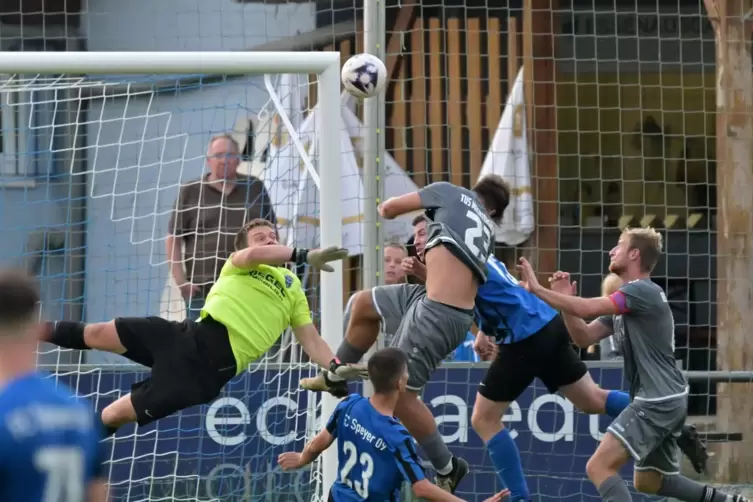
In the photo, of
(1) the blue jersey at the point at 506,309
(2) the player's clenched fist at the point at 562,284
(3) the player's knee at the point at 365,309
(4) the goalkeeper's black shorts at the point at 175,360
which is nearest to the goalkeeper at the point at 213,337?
(4) the goalkeeper's black shorts at the point at 175,360

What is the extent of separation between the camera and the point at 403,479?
627cm

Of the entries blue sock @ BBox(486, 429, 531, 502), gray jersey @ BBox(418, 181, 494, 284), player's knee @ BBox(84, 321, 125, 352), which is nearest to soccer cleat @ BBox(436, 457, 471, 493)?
blue sock @ BBox(486, 429, 531, 502)

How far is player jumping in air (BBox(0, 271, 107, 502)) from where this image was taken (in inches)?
142

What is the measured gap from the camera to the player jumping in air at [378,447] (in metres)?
6.22

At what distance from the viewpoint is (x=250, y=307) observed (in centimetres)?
745

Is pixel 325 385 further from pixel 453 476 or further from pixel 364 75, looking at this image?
pixel 364 75

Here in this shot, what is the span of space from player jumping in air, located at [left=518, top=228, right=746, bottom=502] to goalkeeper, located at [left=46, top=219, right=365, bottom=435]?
1342 mm

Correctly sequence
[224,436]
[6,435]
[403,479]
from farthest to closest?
[224,436]
[403,479]
[6,435]

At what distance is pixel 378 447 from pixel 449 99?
16.1 feet

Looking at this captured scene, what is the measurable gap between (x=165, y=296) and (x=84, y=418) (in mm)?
5729

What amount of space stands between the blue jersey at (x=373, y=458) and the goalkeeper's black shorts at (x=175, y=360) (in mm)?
1209

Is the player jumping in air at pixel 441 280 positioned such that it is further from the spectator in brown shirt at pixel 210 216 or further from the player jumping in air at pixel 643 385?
the spectator in brown shirt at pixel 210 216

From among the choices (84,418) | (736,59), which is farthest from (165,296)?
(84,418)

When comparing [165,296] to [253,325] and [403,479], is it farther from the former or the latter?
[403,479]
